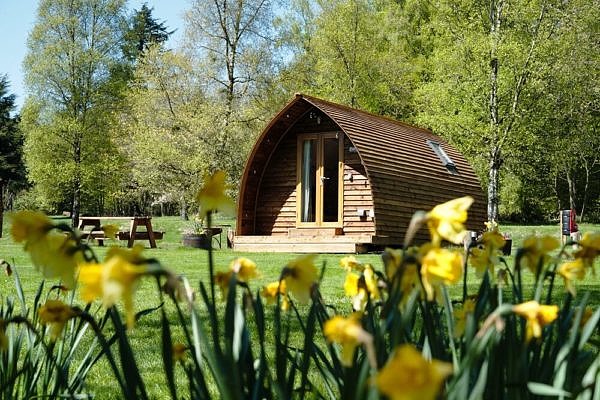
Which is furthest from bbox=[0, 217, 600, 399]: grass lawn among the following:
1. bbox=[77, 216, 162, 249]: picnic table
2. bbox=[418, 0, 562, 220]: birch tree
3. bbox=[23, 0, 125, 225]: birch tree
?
bbox=[23, 0, 125, 225]: birch tree

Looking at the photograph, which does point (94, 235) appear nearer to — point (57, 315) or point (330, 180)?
point (330, 180)

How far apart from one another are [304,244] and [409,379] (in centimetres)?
1397

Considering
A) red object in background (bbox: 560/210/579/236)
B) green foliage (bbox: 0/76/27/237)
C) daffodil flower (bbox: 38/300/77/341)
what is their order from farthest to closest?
green foliage (bbox: 0/76/27/237) < red object in background (bbox: 560/210/579/236) < daffodil flower (bbox: 38/300/77/341)

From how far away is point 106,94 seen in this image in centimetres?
2953

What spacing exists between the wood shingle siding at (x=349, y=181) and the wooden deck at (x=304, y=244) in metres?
0.02

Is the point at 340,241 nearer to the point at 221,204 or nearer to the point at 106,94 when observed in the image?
the point at 221,204

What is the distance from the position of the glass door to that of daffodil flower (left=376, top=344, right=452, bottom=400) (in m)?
14.8

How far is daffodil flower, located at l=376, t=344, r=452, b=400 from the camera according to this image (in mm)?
526

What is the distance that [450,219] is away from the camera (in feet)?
3.11

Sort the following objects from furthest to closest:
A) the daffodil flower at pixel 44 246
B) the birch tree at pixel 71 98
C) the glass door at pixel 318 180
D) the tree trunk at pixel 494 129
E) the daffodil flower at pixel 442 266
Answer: the birch tree at pixel 71 98 → the tree trunk at pixel 494 129 → the glass door at pixel 318 180 → the daffodil flower at pixel 44 246 → the daffodil flower at pixel 442 266

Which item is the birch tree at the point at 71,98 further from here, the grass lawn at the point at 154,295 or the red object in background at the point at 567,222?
the red object in background at the point at 567,222

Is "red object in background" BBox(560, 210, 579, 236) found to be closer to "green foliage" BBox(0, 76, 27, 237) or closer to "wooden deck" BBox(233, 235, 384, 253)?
"wooden deck" BBox(233, 235, 384, 253)

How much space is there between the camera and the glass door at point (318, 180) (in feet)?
50.5

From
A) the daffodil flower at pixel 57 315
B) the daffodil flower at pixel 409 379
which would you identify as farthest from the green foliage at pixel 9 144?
the daffodil flower at pixel 409 379
